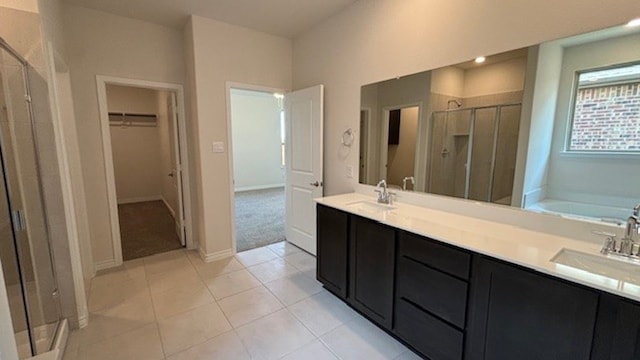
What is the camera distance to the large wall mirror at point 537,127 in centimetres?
138

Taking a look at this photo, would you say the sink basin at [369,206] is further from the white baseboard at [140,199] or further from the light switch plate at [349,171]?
the white baseboard at [140,199]

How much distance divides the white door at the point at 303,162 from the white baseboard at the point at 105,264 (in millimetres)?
2073

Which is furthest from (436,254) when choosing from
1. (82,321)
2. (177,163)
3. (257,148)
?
(257,148)

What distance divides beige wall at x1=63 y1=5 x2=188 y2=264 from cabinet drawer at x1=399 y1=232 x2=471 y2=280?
3.22 m

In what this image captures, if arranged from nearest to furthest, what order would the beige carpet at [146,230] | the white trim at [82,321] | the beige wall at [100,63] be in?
the white trim at [82,321], the beige wall at [100,63], the beige carpet at [146,230]

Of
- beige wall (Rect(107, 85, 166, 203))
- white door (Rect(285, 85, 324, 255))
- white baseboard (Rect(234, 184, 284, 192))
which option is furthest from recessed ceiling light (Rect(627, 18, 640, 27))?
white baseboard (Rect(234, 184, 284, 192))

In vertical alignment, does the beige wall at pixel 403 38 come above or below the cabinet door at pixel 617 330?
above

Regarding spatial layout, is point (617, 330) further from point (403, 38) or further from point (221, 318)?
point (221, 318)

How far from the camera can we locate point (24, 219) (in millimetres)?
1805

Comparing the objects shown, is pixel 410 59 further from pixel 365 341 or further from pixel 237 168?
pixel 237 168

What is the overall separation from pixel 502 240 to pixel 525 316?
0.41 meters

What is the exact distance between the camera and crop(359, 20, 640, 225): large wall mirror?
138cm

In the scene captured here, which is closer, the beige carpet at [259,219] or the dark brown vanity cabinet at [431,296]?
the dark brown vanity cabinet at [431,296]

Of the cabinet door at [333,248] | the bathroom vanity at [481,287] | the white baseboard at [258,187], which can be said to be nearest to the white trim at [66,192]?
the cabinet door at [333,248]
